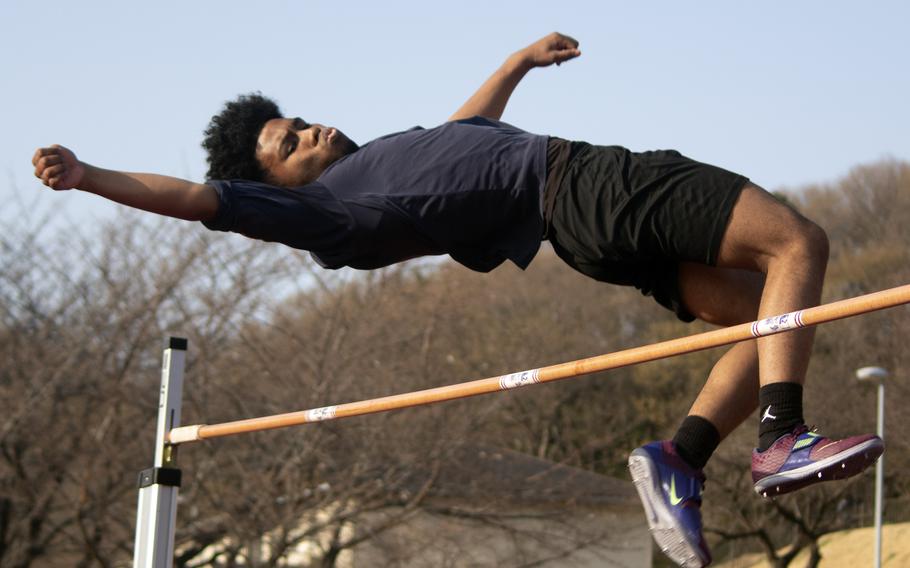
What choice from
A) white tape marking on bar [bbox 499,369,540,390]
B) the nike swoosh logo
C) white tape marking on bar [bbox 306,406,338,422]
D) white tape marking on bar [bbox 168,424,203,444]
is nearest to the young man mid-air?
the nike swoosh logo

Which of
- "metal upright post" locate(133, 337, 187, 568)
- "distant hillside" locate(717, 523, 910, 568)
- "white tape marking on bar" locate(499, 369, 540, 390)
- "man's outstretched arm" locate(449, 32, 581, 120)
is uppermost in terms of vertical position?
"man's outstretched arm" locate(449, 32, 581, 120)

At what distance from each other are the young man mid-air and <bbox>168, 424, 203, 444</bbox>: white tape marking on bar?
44.0 inches

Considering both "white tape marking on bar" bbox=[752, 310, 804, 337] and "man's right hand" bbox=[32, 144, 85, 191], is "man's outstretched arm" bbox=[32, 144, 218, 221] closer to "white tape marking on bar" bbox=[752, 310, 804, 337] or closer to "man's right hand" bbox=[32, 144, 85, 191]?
"man's right hand" bbox=[32, 144, 85, 191]

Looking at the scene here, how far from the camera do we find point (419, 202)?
131 inches

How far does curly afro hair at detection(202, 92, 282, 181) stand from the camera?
3891 mm

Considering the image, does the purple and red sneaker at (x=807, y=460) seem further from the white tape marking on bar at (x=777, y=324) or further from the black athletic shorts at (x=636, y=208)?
the black athletic shorts at (x=636, y=208)

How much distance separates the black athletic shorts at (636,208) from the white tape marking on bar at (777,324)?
0.31 metres

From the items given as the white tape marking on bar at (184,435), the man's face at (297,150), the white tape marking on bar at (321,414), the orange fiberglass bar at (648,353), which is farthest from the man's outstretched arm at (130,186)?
the white tape marking on bar at (184,435)

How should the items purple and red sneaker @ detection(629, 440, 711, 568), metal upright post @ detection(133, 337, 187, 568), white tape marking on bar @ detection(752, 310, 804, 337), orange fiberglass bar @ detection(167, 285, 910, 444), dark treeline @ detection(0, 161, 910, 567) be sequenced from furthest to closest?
1. dark treeline @ detection(0, 161, 910, 567)
2. metal upright post @ detection(133, 337, 187, 568)
3. purple and red sneaker @ detection(629, 440, 711, 568)
4. white tape marking on bar @ detection(752, 310, 804, 337)
5. orange fiberglass bar @ detection(167, 285, 910, 444)

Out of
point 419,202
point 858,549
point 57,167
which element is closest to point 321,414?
point 419,202

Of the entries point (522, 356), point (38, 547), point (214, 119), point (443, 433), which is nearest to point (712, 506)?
point (522, 356)

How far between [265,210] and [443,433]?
10.8 m

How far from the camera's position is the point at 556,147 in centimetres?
331

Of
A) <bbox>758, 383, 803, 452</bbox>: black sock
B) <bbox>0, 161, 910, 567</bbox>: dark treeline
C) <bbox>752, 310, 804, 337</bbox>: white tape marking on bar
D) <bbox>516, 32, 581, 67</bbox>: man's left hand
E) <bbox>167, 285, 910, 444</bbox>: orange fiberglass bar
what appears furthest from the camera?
<bbox>0, 161, 910, 567</bbox>: dark treeline
